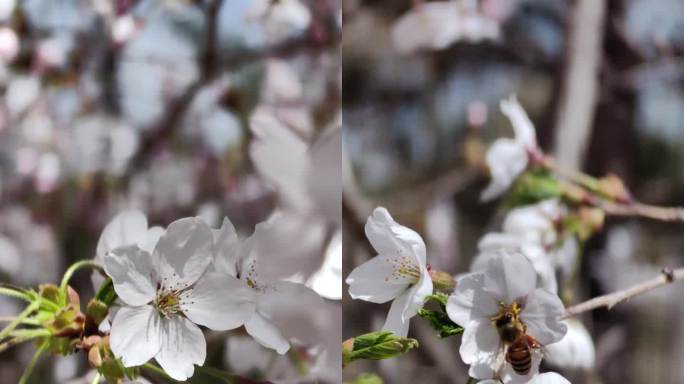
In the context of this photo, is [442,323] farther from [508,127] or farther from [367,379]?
[508,127]

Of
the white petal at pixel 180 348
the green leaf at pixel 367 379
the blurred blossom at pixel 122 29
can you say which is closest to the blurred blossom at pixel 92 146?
the blurred blossom at pixel 122 29

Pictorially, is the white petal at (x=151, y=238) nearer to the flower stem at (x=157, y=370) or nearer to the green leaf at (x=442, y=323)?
the flower stem at (x=157, y=370)

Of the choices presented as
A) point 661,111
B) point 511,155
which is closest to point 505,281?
point 511,155

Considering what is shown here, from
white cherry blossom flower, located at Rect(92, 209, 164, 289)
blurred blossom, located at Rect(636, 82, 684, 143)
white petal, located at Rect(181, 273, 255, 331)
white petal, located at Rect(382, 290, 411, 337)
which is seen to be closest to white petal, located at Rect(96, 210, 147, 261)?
white cherry blossom flower, located at Rect(92, 209, 164, 289)

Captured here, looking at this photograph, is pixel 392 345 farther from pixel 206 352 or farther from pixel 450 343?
pixel 206 352

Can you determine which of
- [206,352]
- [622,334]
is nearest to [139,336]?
[206,352]
